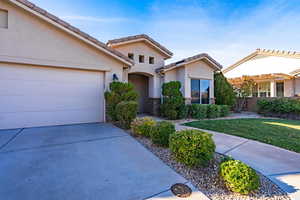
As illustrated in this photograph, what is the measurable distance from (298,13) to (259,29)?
9.04 feet

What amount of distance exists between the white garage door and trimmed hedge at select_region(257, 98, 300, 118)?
1277 cm

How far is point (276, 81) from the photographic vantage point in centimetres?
1509

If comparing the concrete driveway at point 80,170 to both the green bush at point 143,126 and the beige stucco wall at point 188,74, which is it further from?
the beige stucco wall at point 188,74

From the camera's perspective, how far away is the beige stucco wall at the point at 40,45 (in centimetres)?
600

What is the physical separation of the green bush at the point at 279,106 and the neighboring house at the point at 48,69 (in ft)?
37.7

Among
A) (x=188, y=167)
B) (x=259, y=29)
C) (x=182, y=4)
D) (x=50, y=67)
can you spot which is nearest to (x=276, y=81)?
(x=259, y=29)

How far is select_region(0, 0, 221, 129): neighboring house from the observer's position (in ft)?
19.8

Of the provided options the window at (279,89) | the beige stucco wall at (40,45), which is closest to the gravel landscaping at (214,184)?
the beige stucco wall at (40,45)

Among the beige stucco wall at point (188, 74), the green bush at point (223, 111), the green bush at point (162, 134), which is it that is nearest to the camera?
the green bush at point (162, 134)

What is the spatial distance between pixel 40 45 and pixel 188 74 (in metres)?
8.83

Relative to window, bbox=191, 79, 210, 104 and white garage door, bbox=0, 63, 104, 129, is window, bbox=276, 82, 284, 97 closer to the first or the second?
window, bbox=191, 79, 210, 104

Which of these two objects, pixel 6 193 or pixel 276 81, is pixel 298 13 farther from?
pixel 6 193

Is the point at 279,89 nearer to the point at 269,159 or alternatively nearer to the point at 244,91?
the point at 244,91

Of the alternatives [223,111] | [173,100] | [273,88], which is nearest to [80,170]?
[173,100]
